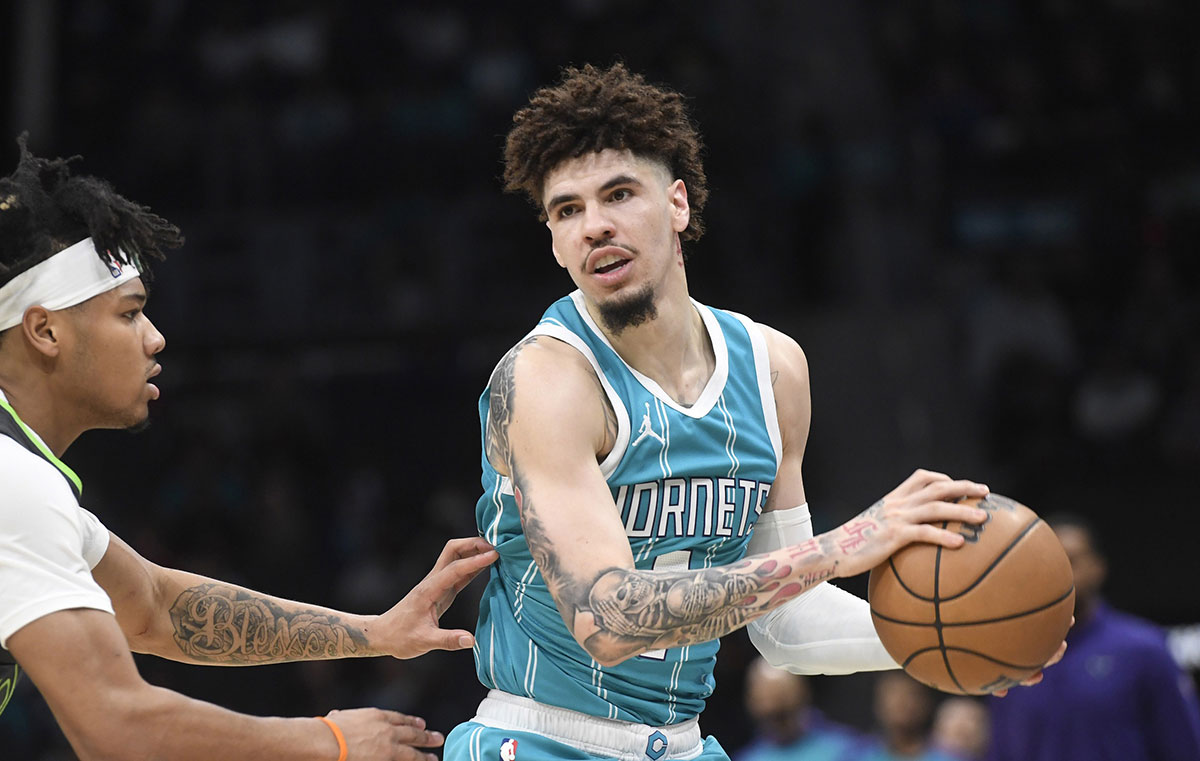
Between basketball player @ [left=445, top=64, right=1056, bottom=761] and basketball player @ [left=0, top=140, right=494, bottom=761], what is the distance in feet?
0.88

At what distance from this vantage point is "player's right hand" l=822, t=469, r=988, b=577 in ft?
11.3

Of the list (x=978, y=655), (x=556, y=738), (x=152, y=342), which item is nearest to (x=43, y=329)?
(x=152, y=342)

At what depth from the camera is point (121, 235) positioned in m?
3.90

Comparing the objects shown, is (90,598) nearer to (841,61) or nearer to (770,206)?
(770,206)

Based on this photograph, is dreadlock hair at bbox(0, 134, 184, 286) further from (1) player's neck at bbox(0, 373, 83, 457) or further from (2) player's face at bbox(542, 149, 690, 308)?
A: (2) player's face at bbox(542, 149, 690, 308)

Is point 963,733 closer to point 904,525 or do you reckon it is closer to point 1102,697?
point 1102,697

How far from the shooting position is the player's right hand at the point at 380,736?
11.7 ft

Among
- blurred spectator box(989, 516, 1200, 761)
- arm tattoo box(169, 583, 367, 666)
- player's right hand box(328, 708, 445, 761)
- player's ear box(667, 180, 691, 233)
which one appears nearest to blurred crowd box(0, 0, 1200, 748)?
blurred spectator box(989, 516, 1200, 761)

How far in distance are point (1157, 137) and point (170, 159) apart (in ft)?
26.4

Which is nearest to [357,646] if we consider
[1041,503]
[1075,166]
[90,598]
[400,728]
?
[400,728]

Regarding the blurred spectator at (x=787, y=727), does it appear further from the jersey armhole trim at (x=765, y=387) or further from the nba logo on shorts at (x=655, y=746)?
the nba logo on shorts at (x=655, y=746)

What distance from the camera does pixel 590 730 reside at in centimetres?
387

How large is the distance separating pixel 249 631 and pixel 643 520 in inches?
49.4

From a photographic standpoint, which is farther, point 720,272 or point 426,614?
point 720,272
